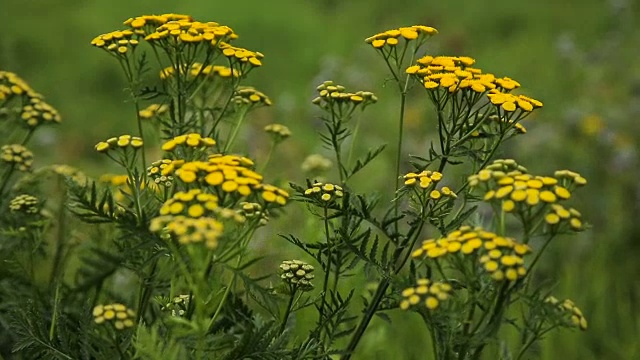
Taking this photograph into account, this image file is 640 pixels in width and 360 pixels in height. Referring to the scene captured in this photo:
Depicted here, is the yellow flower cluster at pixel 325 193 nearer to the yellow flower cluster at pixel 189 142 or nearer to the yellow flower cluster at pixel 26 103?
the yellow flower cluster at pixel 189 142

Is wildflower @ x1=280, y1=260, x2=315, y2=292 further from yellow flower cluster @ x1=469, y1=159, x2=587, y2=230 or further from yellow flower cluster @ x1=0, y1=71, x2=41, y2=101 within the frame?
yellow flower cluster @ x1=0, y1=71, x2=41, y2=101

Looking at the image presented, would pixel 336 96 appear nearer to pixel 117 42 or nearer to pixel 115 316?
pixel 117 42

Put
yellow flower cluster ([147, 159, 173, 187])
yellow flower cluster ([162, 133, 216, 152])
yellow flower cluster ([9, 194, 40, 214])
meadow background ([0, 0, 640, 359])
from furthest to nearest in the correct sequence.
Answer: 1. meadow background ([0, 0, 640, 359])
2. yellow flower cluster ([9, 194, 40, 214])
3. yellow flower cluster ([147, 159, 173, 187])
4. yellow flower cluster ([162, 133, 216, 152])

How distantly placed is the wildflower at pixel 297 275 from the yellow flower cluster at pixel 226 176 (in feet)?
0.89

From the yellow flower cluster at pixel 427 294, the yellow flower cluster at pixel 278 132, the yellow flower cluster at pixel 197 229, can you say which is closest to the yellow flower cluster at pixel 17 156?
the yellow flower cluster at pixel 278 132

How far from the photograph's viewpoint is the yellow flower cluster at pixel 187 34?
173 cm

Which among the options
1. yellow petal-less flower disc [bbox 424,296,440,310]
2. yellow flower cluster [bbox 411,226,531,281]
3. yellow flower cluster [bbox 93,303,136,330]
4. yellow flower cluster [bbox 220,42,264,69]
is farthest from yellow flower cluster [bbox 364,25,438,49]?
yellow flower cluster [bbox 93,303,136,330]

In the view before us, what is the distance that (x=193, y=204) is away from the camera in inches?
57.1

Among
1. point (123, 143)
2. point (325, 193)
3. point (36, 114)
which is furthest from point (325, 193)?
point (36, 114)

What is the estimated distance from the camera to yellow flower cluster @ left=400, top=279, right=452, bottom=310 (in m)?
1.43

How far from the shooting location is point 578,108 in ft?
18.2

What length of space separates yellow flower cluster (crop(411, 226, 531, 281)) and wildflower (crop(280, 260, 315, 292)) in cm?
36

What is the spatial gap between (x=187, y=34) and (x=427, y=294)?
0.77 m

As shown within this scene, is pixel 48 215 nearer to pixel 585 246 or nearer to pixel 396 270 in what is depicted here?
pixel 396 270
